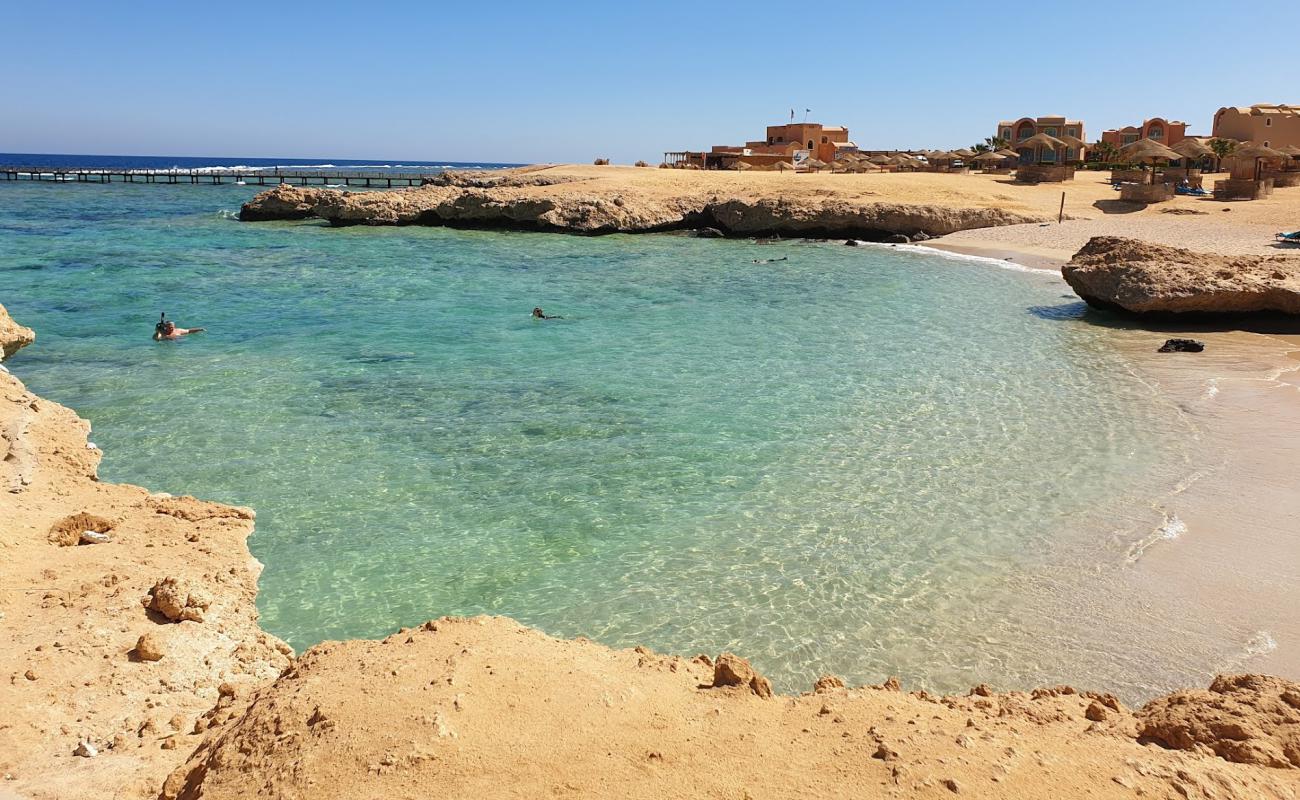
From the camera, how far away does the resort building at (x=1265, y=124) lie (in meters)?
47.4

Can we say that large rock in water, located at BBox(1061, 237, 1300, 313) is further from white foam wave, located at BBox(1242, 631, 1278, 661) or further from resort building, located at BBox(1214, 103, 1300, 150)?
resort building, located at BBox(1214, 103, 1300, 150)

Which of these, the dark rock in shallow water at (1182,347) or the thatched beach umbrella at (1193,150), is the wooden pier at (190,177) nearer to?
the thatched beach umbrella at (1193,150)

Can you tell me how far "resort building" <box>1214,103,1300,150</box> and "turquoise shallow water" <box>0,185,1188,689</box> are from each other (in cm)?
4104

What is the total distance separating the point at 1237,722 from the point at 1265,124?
57886mm

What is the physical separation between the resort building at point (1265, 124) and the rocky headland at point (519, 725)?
5574 cm

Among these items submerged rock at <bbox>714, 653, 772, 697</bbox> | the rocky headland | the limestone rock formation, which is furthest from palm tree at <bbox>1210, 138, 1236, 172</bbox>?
the limestone rock formation

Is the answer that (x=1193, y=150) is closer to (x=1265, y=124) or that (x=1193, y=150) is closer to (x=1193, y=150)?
(x=1193, y=150)

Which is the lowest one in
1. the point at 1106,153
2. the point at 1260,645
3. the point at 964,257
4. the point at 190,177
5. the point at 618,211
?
the point at 1260,645

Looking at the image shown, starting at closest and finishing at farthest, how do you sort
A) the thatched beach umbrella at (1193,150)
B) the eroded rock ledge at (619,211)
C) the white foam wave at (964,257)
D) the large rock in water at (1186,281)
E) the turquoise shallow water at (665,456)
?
the turquoise shallow water at (665,456) → the large rock in water at (1186,281) → the white foam wave at (964,257) → the eroded rock ledge at (619,211) → the thatched beach umbrella at (1193,150)

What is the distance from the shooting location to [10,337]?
8.66 meters

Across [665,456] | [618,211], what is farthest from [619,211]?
[665,456]

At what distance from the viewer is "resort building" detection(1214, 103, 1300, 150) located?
156ft

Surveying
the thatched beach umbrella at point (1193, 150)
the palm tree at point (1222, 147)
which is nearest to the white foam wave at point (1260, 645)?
the thatched beach umbrella at point (1193, 150)

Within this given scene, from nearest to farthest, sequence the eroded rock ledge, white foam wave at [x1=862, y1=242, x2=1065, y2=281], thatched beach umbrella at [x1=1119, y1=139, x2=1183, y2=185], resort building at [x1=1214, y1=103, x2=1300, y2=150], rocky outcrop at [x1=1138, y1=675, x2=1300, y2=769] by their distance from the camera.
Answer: rocky outcrop at [x1=1138, y1=675, x2=1300, y2=769], white foam wave at [x1=862, y1=242, x2=1065, y2=281], the eroded rock ledge, thatched beach umbrella at [x1=1119, y1=139, x2=1183, y2=185], resort building at [x1=1214, y1=103, x2=1300, y2=150]
